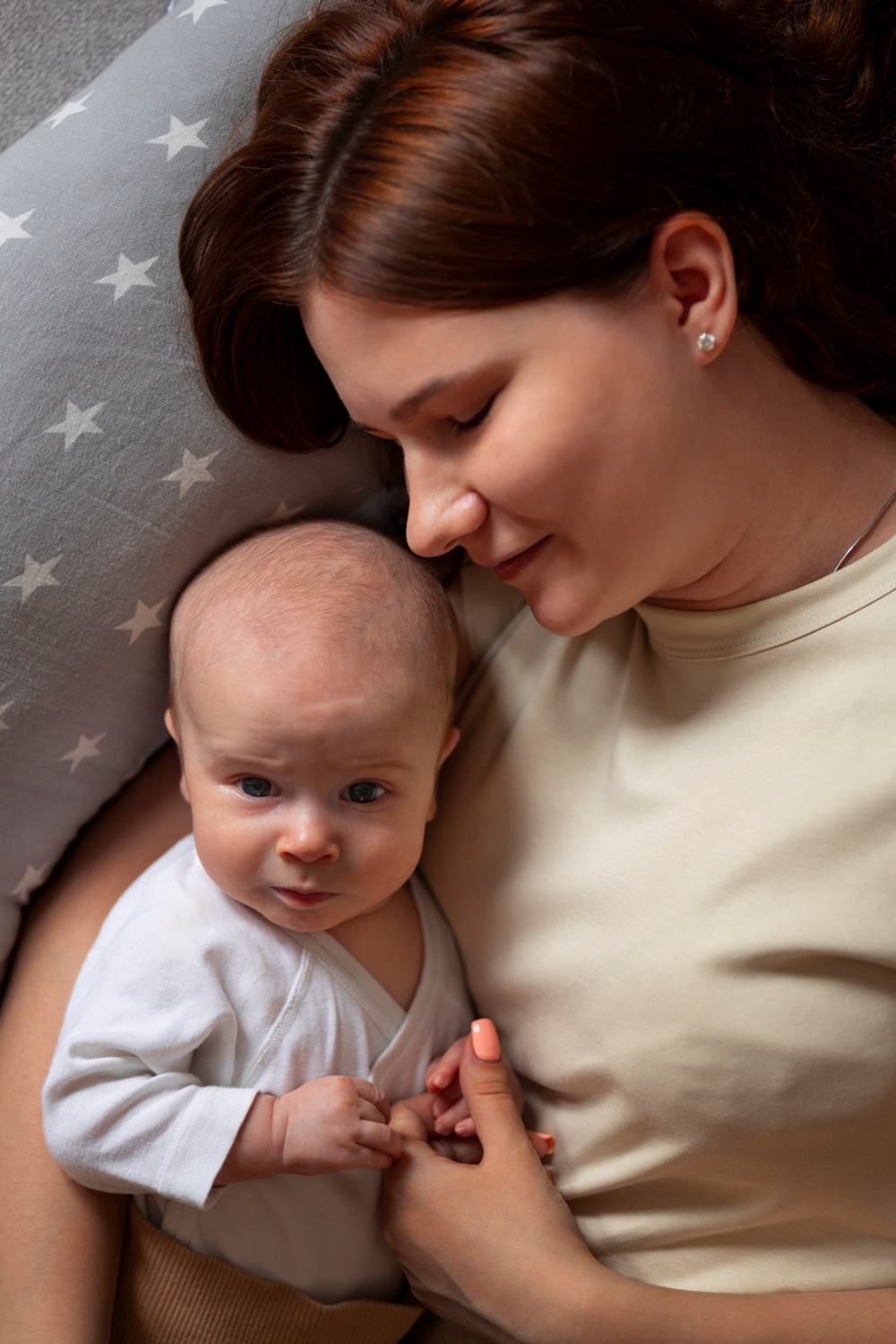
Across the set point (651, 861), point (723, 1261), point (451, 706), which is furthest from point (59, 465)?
point (723, 1261)

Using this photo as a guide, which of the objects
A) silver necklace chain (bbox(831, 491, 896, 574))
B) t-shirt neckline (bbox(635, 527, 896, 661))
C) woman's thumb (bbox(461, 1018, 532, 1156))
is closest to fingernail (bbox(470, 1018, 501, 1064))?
woman's thumb (bbox(461, 1018, 532, 1156))

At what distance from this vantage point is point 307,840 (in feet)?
3.66

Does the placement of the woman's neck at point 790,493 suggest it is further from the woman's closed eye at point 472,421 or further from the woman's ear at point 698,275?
the woman's closed eye at point 472,421

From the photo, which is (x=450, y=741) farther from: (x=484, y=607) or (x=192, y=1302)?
(x=192, y=1302)

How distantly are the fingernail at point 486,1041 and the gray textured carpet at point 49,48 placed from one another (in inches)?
49.2

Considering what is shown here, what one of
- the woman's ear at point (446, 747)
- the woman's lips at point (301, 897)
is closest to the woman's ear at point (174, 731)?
the woman's lips at point (301, 897)

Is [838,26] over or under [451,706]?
over

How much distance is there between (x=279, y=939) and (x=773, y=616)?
2.13 ft

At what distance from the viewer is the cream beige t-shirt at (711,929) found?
1027 millimetres

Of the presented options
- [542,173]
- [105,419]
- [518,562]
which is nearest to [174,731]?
[105,419]

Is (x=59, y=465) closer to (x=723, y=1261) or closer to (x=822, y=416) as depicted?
(x=822, y=416)

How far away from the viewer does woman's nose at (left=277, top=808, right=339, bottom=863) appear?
1.12 meters

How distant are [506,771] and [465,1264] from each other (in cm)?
53

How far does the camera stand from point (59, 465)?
3.77 ft
